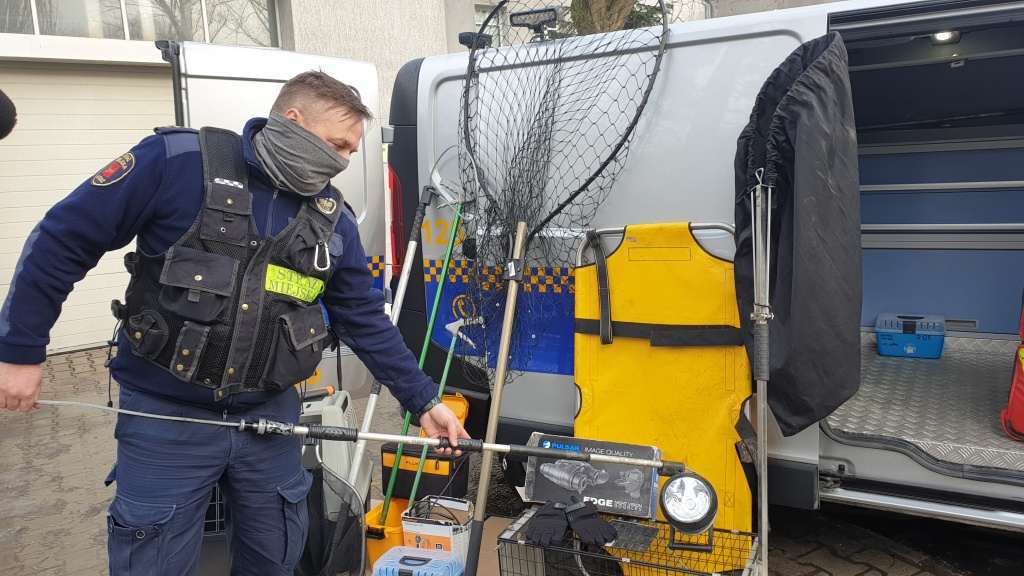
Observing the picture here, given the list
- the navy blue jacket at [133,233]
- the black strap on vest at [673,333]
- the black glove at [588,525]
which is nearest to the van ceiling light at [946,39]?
the black strap on vest at [673,333]

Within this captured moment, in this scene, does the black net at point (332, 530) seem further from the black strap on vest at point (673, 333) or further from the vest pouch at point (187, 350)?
the black strap on vest at point (673, 333)

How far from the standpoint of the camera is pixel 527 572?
2932 millimetres

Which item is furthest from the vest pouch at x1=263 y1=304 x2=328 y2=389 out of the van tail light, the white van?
the van tail light

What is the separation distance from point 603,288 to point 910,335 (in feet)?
9.74

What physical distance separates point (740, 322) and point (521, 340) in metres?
0.98

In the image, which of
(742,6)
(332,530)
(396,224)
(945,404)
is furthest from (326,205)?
(742,6)

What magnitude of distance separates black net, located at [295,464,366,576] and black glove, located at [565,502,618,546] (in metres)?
0.79

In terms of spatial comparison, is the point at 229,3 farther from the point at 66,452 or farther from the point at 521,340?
the point at 521,340

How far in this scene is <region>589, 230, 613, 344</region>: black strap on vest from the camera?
3062mm

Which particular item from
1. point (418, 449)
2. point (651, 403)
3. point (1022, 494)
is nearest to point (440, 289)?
point (418, 449)

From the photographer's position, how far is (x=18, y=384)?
6.22 ft

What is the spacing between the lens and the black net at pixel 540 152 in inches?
122

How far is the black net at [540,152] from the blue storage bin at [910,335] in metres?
2.86

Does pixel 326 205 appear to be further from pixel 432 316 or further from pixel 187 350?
pixel 432 316
